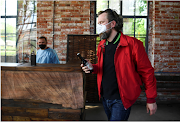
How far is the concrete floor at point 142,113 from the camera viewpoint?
10.1ft

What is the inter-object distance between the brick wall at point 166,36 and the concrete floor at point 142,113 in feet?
3.12

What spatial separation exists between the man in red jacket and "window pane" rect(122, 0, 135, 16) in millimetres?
3060

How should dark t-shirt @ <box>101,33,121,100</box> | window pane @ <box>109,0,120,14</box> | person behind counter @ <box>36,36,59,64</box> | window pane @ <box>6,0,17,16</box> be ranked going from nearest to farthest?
1. dark t-shirt @ <box>101,33,121,100</box>
2. person behind counter @ <box>36,36,59,64</box>
3. window pane @ <box>109,0,120,14</box>
4. window pane @ <box>6,0,17,16</box>

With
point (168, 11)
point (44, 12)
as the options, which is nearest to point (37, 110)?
point (44, 12)

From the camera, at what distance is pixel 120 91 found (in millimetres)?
1316

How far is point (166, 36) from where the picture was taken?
388cm

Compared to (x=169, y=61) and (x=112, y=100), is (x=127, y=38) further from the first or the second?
(x=169, y=61)

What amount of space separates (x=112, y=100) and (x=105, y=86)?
0.47 ft

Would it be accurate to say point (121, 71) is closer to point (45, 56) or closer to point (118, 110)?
point (118, 110)

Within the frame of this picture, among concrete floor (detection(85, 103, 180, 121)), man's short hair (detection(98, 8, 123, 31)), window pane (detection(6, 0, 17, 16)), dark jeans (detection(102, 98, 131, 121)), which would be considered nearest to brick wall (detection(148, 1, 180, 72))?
concrete floor (detection(85, 103, 180, 121))

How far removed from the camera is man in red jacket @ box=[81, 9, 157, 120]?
1.30 m

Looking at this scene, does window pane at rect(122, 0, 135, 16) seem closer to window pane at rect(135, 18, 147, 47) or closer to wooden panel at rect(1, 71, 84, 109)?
window pane at rect(135, 18, 147, 47)

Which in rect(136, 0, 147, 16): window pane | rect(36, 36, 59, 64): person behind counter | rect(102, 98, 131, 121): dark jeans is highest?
rect(136, 0, 147, 16): window pane

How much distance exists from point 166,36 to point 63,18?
271cm
